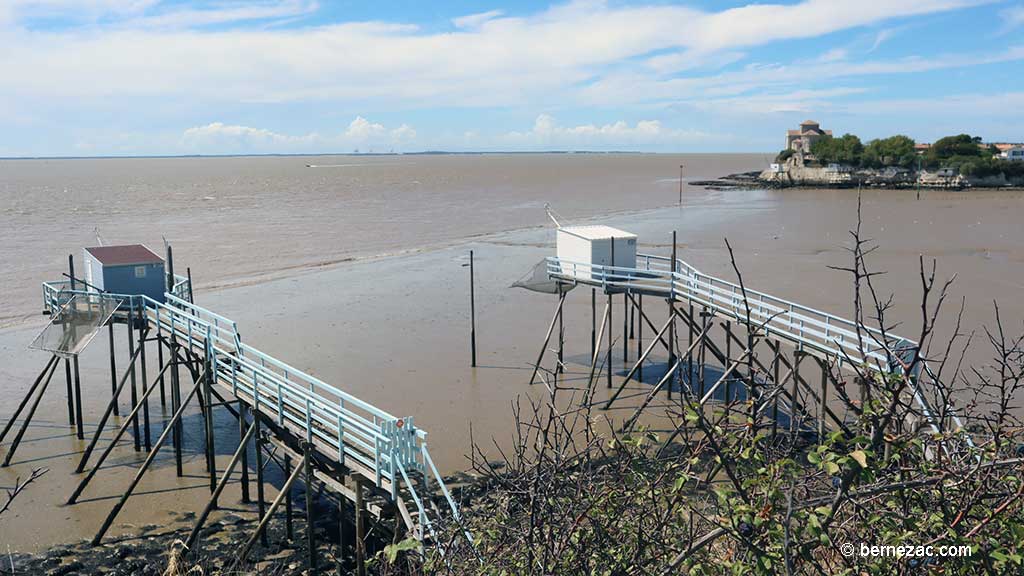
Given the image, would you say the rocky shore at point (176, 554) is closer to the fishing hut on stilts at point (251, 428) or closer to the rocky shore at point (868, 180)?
the fishing hut on stilts at point (251, 428)

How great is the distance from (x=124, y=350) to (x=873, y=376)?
24081 mm

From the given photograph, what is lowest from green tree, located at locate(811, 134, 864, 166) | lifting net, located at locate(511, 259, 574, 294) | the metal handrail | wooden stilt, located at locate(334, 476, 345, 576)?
wooden stilt, located at locate(334, 476, 345, 576)

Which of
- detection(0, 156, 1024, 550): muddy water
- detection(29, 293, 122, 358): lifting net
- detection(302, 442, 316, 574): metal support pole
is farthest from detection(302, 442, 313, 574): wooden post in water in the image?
detection(29, 293, 122, 358): lifting net

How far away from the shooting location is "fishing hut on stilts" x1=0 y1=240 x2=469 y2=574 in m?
11.1

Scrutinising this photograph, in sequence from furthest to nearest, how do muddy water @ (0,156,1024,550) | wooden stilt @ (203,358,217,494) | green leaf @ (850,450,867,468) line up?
muddy water @ (0,156,1024,550)
wooden stilt @ (203,358,217,494)
green leaf @ (850,450,867,468)

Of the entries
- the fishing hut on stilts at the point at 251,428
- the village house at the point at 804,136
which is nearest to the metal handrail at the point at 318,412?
the fishing hut on stilts at the point at 251,428

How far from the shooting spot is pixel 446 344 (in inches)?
955

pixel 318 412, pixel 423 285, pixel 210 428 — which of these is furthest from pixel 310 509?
pixel 423 285

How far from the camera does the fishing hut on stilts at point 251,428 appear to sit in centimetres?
1112

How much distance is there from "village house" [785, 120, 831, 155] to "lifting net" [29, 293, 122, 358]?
12296cm

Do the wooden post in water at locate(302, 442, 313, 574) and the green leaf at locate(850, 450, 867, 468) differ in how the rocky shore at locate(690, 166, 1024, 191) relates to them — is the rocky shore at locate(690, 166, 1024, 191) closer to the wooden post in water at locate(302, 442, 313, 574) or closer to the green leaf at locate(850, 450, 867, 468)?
the wooden post in water at locate(302, 442, 313, 574)

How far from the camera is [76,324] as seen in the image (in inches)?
691

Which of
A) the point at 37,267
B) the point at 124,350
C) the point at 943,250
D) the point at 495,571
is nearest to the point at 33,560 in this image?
the point at 495,571

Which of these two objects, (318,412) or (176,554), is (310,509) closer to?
(318,412)
